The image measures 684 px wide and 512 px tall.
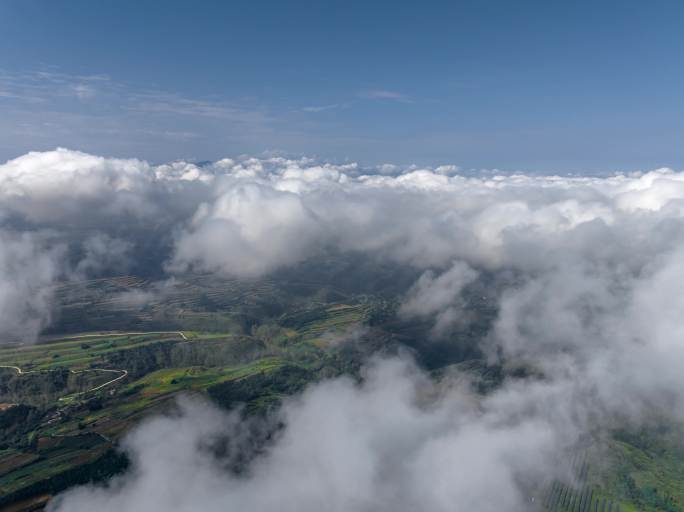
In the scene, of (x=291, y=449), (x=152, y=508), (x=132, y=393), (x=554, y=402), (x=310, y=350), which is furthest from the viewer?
(x=310, y=350)

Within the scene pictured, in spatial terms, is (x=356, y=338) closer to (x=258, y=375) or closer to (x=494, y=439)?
(x=258, y=375)

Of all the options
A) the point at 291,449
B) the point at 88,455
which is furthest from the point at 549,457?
the point at 88,455

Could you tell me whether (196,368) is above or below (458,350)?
above

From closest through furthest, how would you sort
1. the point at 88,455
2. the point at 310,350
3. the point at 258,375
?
the point at 88,455 → the point at 258,375 → the point at 310,350

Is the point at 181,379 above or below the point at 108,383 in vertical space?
below

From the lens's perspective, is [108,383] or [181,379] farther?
[181,379]

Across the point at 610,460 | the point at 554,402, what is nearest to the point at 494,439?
the point at 610,460

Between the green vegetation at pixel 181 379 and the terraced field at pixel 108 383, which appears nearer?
the terraced field at pixel 108 383

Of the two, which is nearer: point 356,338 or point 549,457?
point 549,457

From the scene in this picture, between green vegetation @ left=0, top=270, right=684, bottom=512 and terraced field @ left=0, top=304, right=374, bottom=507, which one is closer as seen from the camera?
terraced field @ left=0, top=304, right=374, bottom=507

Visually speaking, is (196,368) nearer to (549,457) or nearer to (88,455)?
(88,455)
